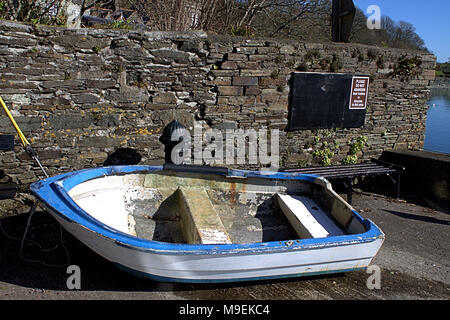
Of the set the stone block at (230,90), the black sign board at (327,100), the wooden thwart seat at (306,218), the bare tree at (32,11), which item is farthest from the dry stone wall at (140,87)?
the wooden thwart seat at (306,218)

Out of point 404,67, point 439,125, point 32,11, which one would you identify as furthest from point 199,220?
point 439,125

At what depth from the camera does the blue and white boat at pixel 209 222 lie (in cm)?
291

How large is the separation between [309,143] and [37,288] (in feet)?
14.3

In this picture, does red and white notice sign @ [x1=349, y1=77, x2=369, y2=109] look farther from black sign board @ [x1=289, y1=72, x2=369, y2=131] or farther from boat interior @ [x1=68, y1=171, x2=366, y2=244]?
boat interior @ [x1=68, y1=171, x2=366, y2=244]

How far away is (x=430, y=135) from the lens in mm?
18500

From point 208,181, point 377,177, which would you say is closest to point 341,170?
→ point 377,177

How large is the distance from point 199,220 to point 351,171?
3.07 m

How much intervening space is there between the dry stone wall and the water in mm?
8582

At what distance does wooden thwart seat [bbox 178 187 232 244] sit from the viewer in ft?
10.7

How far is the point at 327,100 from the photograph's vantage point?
5.95 metres

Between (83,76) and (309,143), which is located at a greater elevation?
(83,76)

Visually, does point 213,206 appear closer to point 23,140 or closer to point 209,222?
point 209,222

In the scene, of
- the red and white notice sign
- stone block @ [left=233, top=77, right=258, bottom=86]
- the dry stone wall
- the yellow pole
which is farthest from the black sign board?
the yellow pole
